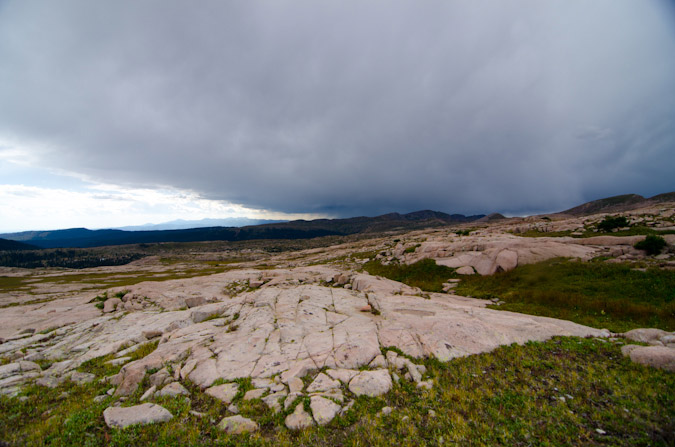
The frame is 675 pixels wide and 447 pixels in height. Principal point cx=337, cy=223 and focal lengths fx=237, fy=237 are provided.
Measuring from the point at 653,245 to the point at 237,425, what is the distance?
139ft

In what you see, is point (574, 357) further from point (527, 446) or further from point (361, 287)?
point (361, 287)

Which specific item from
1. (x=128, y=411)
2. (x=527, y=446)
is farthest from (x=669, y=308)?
(x=128, y=411)

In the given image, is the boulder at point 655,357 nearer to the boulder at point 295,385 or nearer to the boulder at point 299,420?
the boulder at point 299,420

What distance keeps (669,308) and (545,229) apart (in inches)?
1791

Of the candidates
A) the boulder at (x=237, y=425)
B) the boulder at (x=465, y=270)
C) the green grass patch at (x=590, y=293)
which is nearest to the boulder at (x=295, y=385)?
the boulder at (x=237, y=425)

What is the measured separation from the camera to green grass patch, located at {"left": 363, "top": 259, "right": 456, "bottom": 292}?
113 ft

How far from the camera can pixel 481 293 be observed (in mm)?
28656

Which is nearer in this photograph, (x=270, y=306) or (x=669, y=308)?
(x=669, y=308)

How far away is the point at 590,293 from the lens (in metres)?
22.0

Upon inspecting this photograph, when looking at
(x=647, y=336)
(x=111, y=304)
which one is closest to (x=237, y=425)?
(x=647, y=336)

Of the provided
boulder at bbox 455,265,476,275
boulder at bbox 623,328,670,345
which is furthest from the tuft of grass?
boulder at bbox 623,328,670,345

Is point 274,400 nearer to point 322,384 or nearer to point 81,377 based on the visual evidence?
point 322,384

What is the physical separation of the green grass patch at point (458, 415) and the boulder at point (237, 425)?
27 centimetres

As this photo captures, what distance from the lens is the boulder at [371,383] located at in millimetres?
10641
